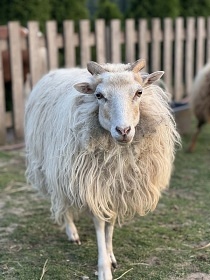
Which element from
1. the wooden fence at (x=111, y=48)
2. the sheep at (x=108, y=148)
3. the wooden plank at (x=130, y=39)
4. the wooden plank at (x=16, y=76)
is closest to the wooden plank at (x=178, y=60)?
the wooden fence at (x=111, y=48)

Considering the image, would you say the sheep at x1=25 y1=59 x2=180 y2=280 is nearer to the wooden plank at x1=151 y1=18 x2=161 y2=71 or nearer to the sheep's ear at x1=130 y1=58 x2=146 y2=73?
the sheep's ear at x1=130 y1=58 x2=146 y2=73

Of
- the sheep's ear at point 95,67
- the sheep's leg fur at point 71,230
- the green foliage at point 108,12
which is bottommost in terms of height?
the sheep's leg fur at point 71,230

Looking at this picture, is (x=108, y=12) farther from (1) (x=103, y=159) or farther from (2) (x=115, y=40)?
(1) (x=103, y=159)

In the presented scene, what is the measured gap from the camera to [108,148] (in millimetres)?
2971

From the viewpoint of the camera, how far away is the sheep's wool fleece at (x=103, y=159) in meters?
2.98

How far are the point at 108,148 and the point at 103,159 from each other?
0.30 ft

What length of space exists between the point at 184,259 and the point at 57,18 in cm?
718

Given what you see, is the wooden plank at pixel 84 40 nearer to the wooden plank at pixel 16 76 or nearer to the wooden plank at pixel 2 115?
the wooden plank at pixel 16 76

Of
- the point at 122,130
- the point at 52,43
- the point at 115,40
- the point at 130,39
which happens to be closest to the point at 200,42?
the point at 130,39

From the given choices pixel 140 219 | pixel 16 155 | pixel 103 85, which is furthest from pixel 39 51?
pixel 103 85

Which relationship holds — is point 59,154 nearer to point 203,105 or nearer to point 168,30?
point 203,105

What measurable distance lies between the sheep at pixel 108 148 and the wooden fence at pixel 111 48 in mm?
3129

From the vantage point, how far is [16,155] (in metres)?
6.01

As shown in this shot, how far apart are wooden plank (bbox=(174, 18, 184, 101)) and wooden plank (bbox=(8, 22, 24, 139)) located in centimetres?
318
